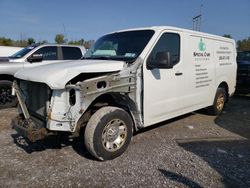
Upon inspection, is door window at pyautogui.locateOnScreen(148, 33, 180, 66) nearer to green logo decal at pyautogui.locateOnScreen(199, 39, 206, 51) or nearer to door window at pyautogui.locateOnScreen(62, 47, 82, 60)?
green logo decal at pyautogui.locateOnScreen(199, 39, 206, 51)

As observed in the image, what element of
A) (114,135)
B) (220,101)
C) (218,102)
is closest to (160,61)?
(114,135)

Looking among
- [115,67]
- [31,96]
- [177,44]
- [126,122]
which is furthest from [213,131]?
[31,96]

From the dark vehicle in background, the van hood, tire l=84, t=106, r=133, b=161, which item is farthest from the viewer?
the dark vehicle in background

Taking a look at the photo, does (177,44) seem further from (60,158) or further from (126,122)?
(60,158)

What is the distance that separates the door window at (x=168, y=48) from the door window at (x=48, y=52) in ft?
Result: 16.5

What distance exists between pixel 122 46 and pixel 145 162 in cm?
221

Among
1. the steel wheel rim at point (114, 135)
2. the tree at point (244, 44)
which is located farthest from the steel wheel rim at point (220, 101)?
the tree at point (244, 44)

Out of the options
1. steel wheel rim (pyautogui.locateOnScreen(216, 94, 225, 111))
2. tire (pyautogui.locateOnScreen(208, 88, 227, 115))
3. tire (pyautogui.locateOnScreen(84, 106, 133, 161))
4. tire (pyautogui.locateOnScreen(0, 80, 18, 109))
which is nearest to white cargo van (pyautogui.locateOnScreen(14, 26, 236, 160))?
tire (pyautogui.locateOnScreen(84, 106, 133, 161))

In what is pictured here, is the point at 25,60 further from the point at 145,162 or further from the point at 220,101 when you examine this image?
the point at 220,101

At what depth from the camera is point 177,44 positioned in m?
5.05

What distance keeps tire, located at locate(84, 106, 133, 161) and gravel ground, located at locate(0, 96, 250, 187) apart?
0.58 ft

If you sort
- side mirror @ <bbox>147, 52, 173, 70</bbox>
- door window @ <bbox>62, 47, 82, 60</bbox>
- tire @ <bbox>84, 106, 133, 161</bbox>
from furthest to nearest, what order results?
1. door window @ <bbox>62, 47, 82, 60</bbox>
2. side mirror @ <bbox>147, 52, 173, 70</bbox>
3. tire @ <bbox>84, 106, 133, 161</bbox>

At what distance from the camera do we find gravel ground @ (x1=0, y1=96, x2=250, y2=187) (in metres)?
3.38

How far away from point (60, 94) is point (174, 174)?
197 cm
